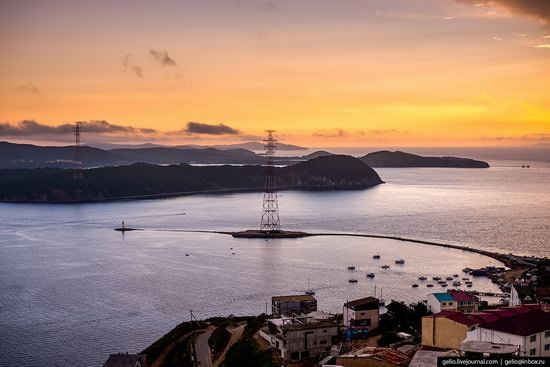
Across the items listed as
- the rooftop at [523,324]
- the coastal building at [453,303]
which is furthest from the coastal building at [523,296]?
the rooftop at [523,324]

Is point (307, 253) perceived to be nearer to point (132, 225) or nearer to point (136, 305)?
point (136, 305)

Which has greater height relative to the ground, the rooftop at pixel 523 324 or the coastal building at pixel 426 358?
the rooftop at pixel 523 324

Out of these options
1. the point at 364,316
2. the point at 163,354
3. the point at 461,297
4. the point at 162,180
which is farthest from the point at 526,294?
the point at 162,180

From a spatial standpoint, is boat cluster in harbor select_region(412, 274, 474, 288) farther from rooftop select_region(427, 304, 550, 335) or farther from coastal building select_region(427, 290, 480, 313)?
rooftop select_region(427, 304, 550, 335)

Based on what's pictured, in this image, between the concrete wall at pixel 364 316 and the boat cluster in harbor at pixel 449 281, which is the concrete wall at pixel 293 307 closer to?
the concrete wall at pixel 364 316

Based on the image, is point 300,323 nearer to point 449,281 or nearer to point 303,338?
point 303,338

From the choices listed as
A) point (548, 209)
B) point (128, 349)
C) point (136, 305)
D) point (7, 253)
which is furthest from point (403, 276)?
point (548, 209)
